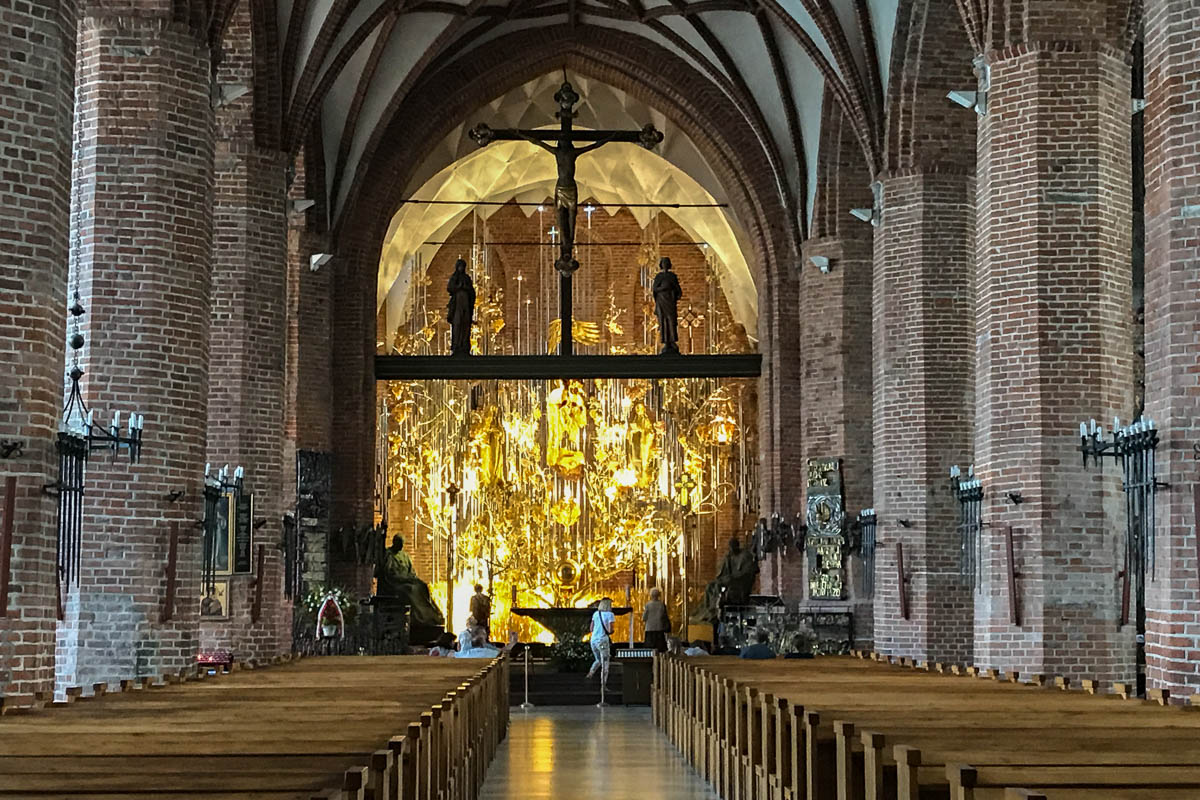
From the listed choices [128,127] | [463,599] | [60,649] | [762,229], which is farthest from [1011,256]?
[463,599]

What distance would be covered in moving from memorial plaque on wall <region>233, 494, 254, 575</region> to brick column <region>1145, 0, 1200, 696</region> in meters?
9.73

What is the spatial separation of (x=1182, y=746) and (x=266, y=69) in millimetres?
16203

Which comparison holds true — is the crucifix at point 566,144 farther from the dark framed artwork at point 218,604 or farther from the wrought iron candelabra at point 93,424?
the wrought iron candelabra at point 93,424

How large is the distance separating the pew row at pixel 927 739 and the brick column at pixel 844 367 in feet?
31.8

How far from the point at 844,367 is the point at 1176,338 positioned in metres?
14.1

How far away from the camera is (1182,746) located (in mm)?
6680

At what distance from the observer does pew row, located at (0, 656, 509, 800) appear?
5.57 metres

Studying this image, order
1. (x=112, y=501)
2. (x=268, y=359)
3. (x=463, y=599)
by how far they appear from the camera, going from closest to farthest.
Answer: (x=112, y=501) → (x=268, y=359) → (x=463, y=599)

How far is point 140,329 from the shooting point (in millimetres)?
14984

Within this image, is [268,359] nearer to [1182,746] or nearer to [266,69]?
[266,69]

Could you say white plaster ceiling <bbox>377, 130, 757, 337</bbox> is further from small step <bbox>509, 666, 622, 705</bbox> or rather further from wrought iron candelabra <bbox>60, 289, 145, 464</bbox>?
wrought iron candelabra <bbox>60, 289, 145, 464</bbox>

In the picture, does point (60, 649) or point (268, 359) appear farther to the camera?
point (268, 359)

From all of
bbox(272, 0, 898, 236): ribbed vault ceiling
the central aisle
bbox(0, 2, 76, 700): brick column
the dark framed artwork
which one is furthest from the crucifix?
bbox(0, 2, 76, 700): brick column

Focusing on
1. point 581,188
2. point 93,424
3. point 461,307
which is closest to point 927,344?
point 93,424
